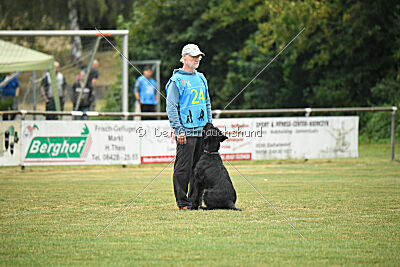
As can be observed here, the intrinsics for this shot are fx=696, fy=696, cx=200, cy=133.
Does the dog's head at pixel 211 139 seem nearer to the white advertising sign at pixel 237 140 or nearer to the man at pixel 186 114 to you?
the man at pixel 186 114

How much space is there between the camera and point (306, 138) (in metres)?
17.4

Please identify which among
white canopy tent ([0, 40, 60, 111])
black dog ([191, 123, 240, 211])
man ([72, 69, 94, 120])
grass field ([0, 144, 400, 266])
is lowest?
grass field ([0, 144, 400, 266])

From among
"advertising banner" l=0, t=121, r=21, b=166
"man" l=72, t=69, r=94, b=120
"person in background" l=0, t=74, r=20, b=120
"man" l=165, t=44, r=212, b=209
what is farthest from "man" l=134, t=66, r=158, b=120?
"man" l=165, t=44, r=212, b=209

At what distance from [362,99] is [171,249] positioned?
2203 centimetres

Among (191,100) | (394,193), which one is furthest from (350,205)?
(191,100)

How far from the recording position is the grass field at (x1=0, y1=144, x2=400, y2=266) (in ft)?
19.5

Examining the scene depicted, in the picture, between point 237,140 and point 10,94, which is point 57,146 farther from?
point 10,94

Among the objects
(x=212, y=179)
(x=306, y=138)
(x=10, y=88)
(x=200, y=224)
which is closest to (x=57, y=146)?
(x=306, y=138)

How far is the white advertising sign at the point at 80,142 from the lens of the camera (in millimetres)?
15531

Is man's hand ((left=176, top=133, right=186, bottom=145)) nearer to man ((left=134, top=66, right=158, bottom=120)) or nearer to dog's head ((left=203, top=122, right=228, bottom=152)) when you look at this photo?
dog's head ((left=203, top=122, right=228, bottom=152))

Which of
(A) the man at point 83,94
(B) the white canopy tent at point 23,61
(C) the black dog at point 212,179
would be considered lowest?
(C) the black dog at point 212,179


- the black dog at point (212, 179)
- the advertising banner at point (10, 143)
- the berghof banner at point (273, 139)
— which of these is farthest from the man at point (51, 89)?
the black dog at point (212, 179)

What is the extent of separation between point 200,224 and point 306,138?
10.3 metres

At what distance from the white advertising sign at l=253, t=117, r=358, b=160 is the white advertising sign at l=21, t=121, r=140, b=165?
10.3 feet
